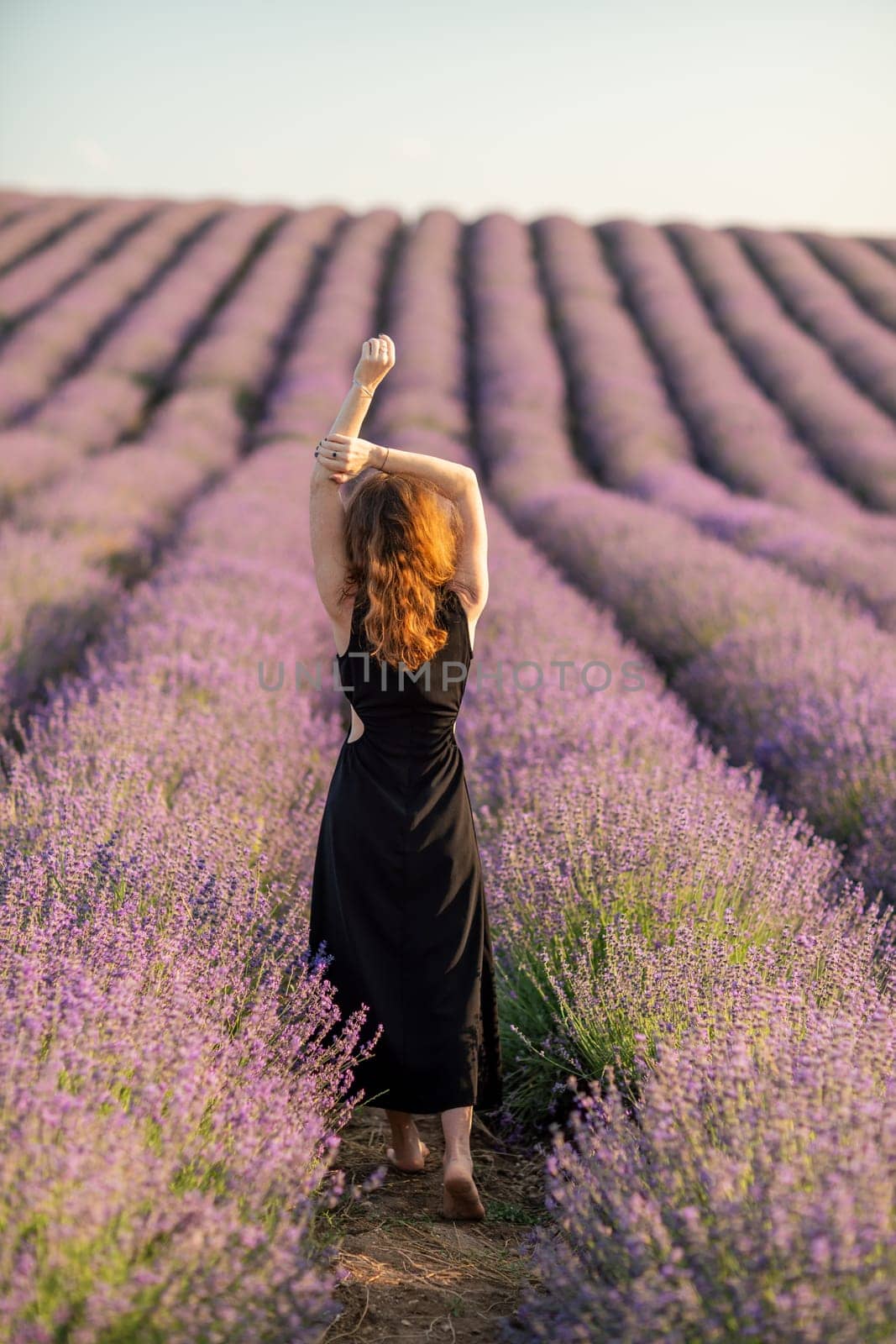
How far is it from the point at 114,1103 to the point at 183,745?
6.16ft

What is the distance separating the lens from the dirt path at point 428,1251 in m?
1.86

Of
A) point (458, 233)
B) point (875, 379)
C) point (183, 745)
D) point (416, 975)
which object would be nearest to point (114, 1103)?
point (416, 975)

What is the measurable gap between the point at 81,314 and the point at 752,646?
1385 cm

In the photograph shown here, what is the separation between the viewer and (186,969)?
6.38 feet

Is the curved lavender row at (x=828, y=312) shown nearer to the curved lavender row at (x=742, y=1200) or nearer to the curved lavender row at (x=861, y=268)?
the curved lavender row at (x=861, y=268)

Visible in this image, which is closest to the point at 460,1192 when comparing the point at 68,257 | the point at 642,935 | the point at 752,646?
the point at 642,935

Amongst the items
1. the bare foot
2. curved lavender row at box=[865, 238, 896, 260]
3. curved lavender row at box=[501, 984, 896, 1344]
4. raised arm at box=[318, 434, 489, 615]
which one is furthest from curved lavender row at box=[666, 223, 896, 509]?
curved lavender row at box=[501, 984, 896, 1344]

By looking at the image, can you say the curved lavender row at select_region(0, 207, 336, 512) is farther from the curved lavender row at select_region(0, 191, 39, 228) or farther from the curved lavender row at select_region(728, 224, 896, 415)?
the curved lavender row at select_region(728, 224, 896, 415)

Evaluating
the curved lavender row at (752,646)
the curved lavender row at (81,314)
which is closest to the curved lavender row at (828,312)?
the curved lavender row at (752,646)

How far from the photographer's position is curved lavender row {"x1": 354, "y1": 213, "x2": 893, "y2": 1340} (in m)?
1.43

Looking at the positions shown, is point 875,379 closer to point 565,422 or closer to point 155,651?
point 565,422

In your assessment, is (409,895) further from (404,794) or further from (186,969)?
(186,969)

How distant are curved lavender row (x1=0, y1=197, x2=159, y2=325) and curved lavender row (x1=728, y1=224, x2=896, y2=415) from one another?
39.5 ft

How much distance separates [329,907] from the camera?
7.48ft
